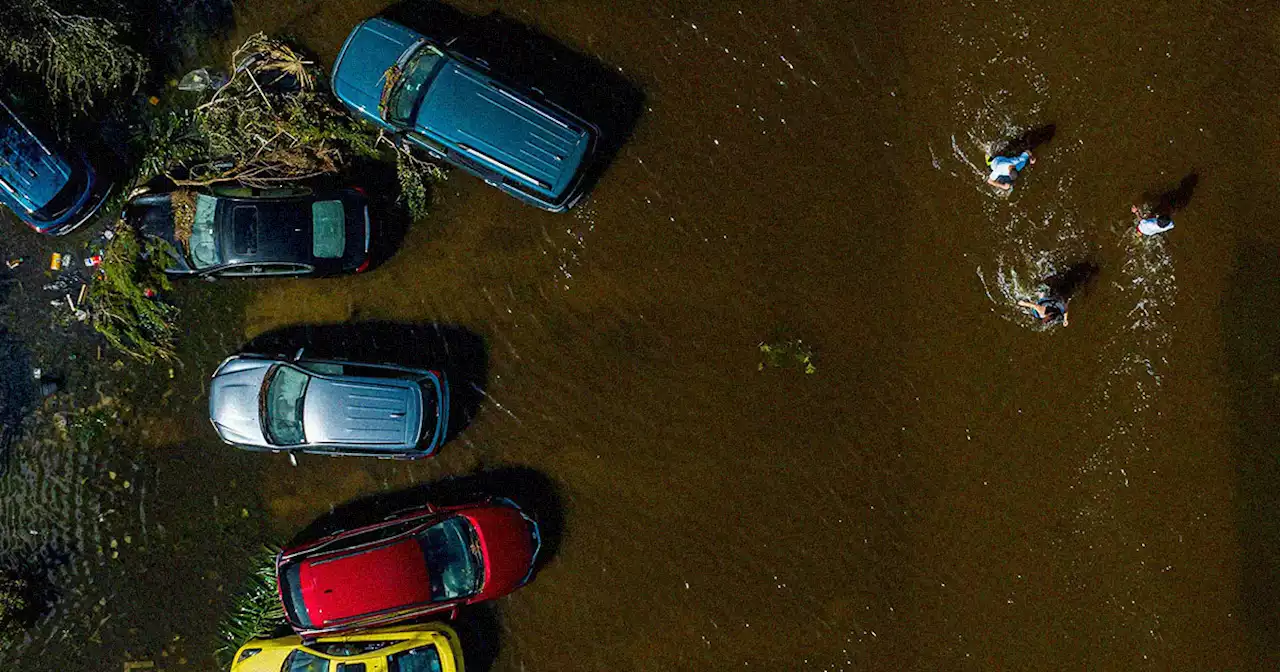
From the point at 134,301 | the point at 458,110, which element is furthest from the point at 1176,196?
the point at 134,301

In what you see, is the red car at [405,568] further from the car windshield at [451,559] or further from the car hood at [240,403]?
the car hood at [240,403]

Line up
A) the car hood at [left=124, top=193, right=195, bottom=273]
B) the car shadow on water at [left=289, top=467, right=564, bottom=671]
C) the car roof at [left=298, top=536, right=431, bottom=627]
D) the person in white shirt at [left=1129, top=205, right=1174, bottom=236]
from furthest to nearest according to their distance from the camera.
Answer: the car shadow on water at [left=289, top=467, right=564, bottom=671] < the person in white shirt at [left=1129, top=205, right=1174, bottom=236] < the car hood at [left=124, top=193, right=195, bottom=273] < the car roof at [left=298, top=536, right=431, bottom=627]

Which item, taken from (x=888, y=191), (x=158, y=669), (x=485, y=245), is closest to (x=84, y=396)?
(x=158, y=669)

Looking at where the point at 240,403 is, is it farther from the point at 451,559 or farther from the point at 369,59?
the point at 369,59

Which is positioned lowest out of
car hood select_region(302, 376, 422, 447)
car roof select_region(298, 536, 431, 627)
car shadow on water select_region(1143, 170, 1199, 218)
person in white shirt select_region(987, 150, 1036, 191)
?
car roof select_region(298, 536, 431, 627)

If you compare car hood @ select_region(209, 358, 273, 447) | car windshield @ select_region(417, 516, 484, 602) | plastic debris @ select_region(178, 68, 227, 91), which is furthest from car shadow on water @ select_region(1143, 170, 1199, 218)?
plastic debris @ select_region(178, 68, 227, 91)

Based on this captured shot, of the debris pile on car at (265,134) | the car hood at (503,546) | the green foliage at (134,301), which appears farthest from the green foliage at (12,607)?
the car hood at (503,546)

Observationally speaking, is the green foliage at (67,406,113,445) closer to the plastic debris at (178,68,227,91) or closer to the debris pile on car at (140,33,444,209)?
the debris pile on car at (140,33,444,209)
